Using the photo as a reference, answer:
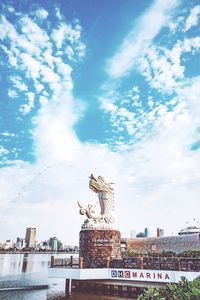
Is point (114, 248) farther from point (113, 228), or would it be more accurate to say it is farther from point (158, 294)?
point (158, 294)

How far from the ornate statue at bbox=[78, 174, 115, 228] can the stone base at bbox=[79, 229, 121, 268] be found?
0.59m

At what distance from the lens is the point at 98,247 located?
2350 centimetres

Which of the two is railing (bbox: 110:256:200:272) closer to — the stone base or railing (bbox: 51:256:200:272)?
railing (bbox: 51:256:200:272)

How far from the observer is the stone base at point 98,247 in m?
23.1

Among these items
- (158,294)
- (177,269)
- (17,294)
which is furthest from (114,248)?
(158,294)

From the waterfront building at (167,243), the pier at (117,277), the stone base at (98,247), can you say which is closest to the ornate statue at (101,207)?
the stone base at (98,247)

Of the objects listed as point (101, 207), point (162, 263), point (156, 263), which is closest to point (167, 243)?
point (101, 207)

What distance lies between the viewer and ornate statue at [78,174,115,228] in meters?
24.3

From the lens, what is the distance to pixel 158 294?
6.31 m

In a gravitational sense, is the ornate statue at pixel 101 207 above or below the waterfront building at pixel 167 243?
above

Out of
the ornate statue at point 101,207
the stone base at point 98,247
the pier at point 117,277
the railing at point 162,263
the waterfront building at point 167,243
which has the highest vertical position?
the ornate statue at point 101,207

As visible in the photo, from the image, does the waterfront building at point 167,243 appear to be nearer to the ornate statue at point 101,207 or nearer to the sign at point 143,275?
the ornate statue at point 101,207

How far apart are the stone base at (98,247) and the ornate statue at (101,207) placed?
59cm

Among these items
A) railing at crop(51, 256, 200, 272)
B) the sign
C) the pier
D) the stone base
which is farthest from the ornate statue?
the sign
